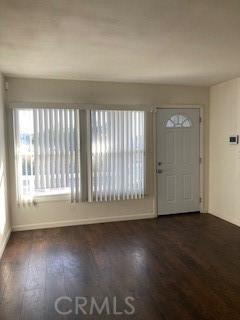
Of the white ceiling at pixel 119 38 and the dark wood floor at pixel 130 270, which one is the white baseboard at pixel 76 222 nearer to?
the dark wood floor at pixel 130 270

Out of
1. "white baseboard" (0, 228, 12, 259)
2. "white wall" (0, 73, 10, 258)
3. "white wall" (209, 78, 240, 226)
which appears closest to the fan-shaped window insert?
"white wall" (209, 78, 240, 226)

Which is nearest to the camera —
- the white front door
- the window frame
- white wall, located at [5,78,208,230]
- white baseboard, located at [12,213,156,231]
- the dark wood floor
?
the dark wood floor

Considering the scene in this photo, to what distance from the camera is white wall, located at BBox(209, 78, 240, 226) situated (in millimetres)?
4492

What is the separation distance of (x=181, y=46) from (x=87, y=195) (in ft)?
9.27

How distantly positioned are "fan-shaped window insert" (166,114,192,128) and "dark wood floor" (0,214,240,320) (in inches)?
73.9

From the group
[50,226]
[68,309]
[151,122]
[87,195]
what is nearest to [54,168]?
[87,195]

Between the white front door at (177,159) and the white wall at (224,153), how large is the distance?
11.9 inches

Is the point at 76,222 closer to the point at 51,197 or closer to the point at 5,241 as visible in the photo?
the point at 51,197

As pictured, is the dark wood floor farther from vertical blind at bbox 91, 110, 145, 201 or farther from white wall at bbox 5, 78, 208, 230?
vertical blind at bbox 91, 110, 145, 201

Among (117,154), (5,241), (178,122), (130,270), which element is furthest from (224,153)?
(5,241)

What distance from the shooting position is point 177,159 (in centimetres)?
509

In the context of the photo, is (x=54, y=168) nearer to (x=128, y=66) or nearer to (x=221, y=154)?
(x=128, y=66)

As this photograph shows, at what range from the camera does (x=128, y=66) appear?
3.63 metres

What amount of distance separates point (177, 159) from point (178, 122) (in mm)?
713
